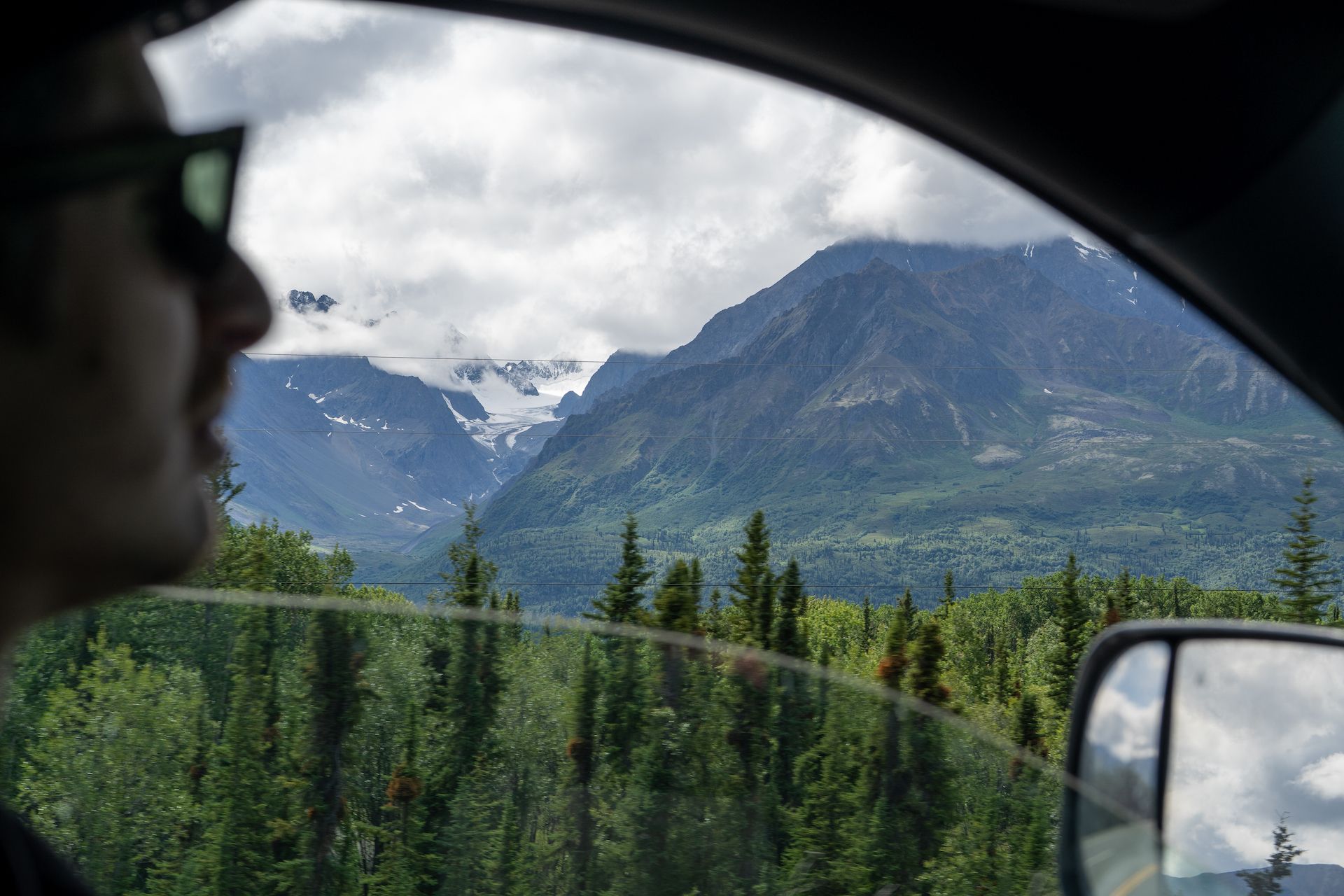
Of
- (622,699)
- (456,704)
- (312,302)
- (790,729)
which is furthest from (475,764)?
(312,302)

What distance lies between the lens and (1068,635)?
12.4m

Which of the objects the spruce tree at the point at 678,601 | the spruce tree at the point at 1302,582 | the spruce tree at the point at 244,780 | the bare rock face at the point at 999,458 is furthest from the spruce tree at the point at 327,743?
the bare rock face at the point at 999,458

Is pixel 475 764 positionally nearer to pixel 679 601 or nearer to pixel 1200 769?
pixel 1200 769

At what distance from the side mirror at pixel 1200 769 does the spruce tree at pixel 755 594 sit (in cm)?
1006

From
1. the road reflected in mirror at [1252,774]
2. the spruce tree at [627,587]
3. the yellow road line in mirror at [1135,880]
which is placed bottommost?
the yellow road line in mirror at [1135,880]

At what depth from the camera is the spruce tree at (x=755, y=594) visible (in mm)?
12438

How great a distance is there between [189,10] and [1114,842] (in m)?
1.60

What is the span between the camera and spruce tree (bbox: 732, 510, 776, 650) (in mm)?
12438

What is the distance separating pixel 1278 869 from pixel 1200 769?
0.19 meters

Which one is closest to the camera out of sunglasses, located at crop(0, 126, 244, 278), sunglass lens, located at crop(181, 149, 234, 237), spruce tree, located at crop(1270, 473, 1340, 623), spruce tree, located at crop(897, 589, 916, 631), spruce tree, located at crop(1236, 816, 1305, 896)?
sunglasses, located at crop(0, 126, 244, 278)

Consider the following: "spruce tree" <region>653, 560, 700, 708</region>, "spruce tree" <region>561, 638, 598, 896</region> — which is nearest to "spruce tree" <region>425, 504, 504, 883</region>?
"spruce tree" <region>561, 638, 598, 896</region>

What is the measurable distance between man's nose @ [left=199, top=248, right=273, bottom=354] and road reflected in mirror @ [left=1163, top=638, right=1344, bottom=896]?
1374 mm

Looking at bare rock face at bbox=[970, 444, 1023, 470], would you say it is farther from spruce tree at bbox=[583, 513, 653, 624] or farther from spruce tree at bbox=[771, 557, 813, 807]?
spruce tree at bbox=[771, 557, 813, 807]

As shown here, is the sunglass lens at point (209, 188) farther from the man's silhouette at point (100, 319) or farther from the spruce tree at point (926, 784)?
the spruce tree at point (926, 784)
